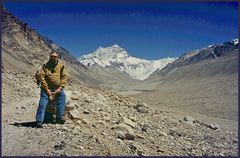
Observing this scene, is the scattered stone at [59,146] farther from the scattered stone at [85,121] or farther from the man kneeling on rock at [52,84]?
the scattered stone at [85,121]

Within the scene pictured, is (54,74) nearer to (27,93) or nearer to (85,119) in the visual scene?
(85,119)

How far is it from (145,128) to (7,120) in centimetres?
433

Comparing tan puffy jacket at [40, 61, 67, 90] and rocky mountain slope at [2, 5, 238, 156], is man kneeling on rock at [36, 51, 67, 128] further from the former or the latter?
rocky mountain slope at [2, 5, 238, 156]

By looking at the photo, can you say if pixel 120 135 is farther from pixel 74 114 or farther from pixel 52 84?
pixel 52 84

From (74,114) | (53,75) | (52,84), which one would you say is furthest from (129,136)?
(53,75)

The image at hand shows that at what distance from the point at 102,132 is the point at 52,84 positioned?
74.3 inches

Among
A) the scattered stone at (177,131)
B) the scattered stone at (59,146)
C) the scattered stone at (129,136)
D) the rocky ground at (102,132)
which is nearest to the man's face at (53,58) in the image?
the rocky ground at (102,132)

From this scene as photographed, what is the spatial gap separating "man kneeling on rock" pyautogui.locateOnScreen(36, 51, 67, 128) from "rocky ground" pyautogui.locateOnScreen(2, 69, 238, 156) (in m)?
0.45

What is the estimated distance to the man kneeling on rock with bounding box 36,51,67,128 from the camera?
1147 cm

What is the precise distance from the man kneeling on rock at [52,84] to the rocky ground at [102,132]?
0.45 metres

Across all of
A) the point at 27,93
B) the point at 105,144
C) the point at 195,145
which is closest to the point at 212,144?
the point at 195,145

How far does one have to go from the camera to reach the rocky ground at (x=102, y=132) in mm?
10070

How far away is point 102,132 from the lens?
12047 mm

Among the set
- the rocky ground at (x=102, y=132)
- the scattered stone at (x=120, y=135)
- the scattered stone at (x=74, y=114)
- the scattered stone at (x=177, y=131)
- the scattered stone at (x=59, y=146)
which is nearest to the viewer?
the scattered stone at (x=59, y=146)
